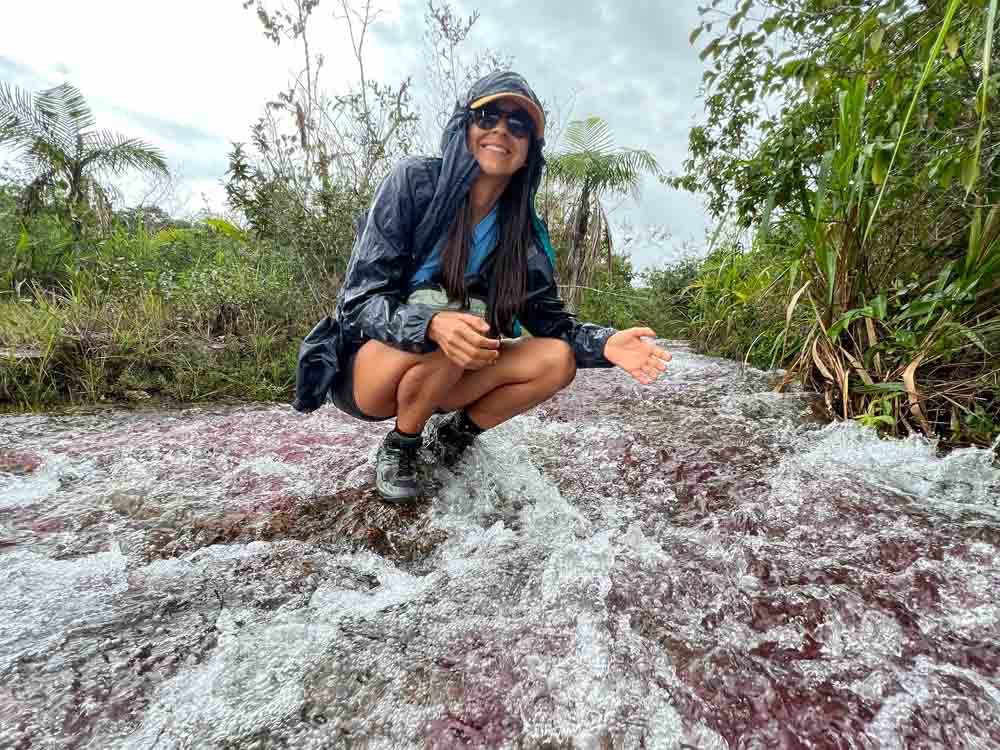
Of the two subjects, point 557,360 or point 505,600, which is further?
point 557,360

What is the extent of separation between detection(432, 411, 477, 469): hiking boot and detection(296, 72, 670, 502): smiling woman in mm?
157

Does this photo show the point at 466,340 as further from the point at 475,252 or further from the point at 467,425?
the point at 467,425

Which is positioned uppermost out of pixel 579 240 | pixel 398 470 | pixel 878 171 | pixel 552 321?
pixel 579 240

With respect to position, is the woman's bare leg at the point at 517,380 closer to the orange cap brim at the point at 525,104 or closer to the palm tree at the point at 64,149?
the orange cap brim at the point at 525,104

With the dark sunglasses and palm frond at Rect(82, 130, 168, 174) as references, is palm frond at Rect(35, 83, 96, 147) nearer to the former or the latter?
palm frond at Rect(82, 130, 168, 174)

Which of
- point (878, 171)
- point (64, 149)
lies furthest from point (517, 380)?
point (64, 149)

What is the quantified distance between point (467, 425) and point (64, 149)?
6.21m

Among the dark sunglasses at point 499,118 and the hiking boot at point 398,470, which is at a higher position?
the dark sunglasses at point 499,118

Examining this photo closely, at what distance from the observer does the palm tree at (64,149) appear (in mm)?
5105

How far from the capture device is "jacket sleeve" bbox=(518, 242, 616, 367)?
1.61 metres

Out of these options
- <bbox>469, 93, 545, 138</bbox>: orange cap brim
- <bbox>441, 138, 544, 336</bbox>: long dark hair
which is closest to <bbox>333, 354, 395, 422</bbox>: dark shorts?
<bbox>441, 138, 544, 336</bbox>: long dark hair

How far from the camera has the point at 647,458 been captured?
201 cm

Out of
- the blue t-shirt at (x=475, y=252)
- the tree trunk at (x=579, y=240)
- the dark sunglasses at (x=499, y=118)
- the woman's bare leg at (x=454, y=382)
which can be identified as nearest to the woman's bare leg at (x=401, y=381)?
the woman's bare leg at (x=454, y=382)

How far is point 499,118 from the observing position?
1.42 m
